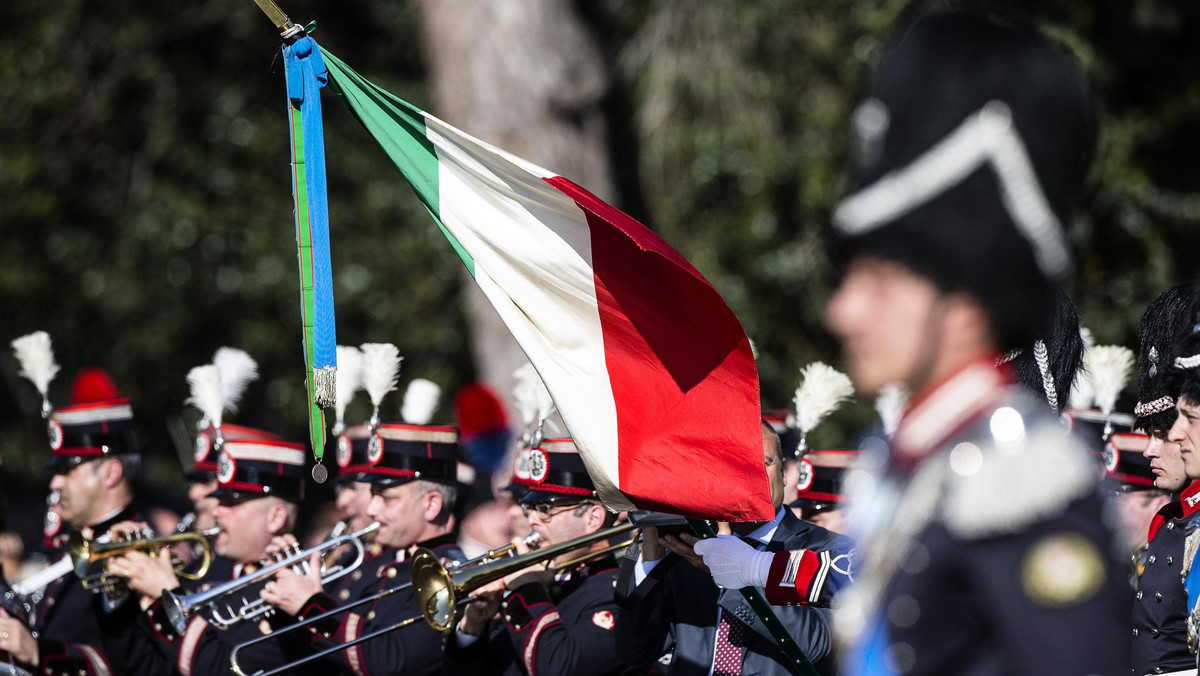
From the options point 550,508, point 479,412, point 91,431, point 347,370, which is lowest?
point 550,508

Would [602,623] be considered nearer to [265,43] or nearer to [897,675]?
[897,675]

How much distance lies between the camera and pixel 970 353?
6.58ft

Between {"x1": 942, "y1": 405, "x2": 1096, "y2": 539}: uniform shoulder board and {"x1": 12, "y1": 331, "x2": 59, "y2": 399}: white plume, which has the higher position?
{"x1": 12, "y1": 331, "x2": 59, "y2": 399}: white plume

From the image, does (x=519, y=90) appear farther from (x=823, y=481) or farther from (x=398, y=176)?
(x=823, y=481)

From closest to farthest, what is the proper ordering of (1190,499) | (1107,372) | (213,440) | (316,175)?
(316,175) → (1190,499) → (1107,372) → (213,440)

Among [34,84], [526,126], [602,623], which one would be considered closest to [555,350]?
[602,623]

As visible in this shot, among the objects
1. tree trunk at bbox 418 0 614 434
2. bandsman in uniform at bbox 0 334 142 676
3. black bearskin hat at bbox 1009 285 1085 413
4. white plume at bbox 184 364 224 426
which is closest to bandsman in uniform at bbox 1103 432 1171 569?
black bearskin hat at bbox 1009 285 1085 413

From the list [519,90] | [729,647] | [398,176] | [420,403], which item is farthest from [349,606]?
[398,176]

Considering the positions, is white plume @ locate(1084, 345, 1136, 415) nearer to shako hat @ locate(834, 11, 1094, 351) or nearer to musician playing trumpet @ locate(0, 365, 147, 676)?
shako hat @ locate(834, 11, 1094, 351)

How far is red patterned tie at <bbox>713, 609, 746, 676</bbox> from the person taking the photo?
4.58m

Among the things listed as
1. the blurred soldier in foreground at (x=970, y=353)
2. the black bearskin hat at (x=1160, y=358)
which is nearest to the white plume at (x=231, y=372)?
the black bearskin hat at (x=1160, y=358)

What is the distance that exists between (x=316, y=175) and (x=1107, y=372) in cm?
326

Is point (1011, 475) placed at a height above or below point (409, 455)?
below

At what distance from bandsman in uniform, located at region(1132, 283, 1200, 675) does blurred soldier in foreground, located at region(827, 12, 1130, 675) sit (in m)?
2.58
